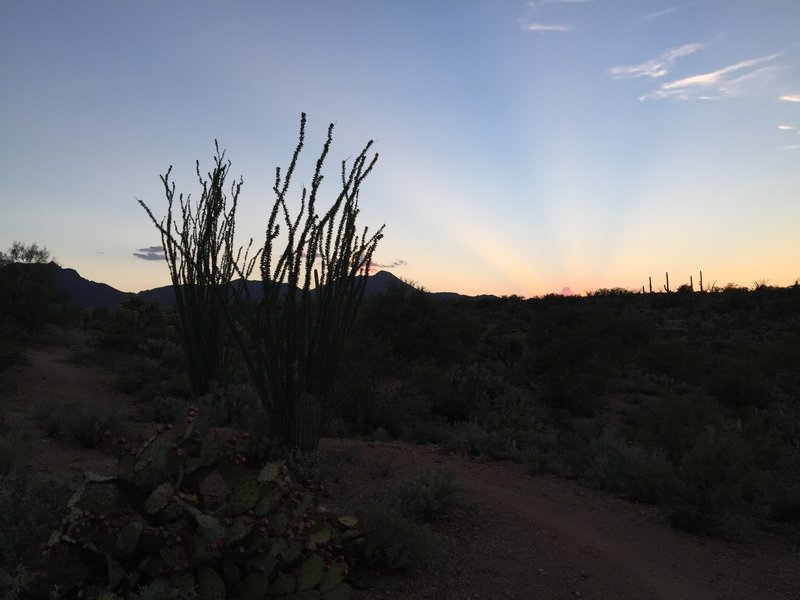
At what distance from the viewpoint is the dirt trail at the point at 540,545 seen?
4922 millimetres

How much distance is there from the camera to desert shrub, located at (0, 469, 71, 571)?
4.14 meters

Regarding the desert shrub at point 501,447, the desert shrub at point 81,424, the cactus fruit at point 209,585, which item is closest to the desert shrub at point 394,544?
the cactus fruit at point 209,585

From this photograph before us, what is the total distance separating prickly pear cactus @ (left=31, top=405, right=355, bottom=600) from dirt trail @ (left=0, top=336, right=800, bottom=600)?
80cm

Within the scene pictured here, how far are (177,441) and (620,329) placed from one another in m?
22.4

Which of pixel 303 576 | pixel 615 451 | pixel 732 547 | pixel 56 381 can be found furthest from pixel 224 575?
pixel 56 381

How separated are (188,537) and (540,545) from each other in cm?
327

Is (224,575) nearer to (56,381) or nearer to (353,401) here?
(353,401)

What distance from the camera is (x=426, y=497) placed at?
597 cm

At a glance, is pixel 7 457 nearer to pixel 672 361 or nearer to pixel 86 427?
pixel 86 427

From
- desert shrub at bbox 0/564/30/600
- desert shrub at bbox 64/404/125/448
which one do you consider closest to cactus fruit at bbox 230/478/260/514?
desert shrub at bbox 0/564/30/600

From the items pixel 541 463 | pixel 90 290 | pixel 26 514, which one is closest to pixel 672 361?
pixel 541 463

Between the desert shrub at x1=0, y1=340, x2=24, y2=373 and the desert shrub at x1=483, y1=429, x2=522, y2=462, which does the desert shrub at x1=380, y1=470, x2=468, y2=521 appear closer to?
the desert shrub at x1=483, y1=429, x2=522, y2=462

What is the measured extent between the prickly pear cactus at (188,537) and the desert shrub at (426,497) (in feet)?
5.35

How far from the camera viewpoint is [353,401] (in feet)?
36.6
